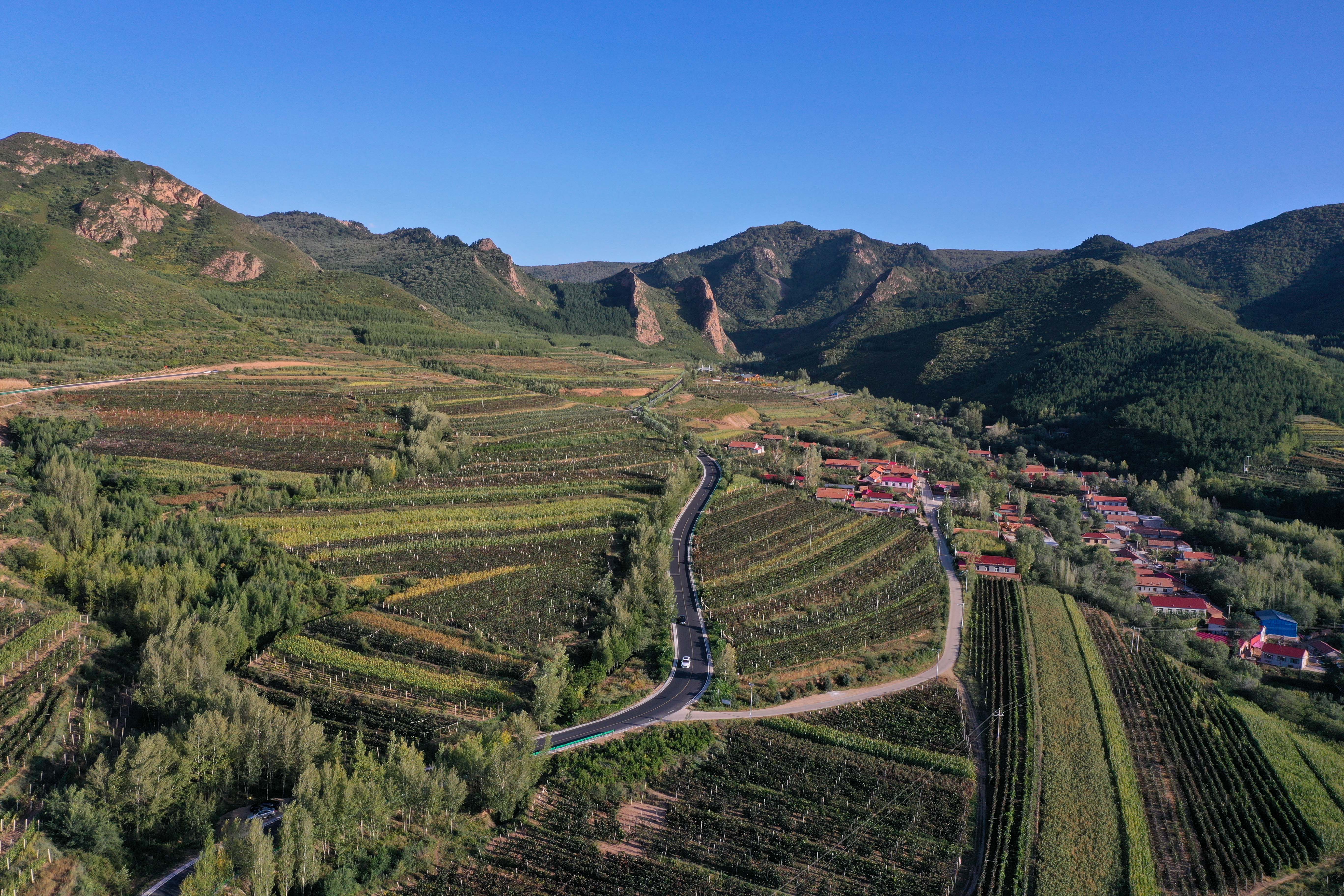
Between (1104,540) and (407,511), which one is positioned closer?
(407,511)

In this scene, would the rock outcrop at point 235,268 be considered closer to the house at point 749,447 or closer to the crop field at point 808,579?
the house at point 749,447

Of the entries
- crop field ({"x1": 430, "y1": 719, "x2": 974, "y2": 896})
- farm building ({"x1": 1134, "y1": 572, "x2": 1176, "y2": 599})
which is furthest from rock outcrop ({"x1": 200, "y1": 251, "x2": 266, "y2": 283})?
farm building ({"x1": 1134, "y1": 572, "x2": 1176, "y2": 599})

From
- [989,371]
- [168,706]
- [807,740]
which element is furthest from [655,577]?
[989,371]

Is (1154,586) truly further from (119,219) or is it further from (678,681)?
(119,219)

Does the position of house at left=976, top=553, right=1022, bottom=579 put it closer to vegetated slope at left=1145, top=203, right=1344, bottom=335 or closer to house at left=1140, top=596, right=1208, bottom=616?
house at left=1140, top=596, right=1208, bottom=616

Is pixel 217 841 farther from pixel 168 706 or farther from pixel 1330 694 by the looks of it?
pixel 1330 694

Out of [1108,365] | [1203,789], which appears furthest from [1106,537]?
[1108,365]

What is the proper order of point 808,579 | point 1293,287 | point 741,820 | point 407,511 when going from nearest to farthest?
point 741,820, point 808,579, point 407,511, point 1293,287
